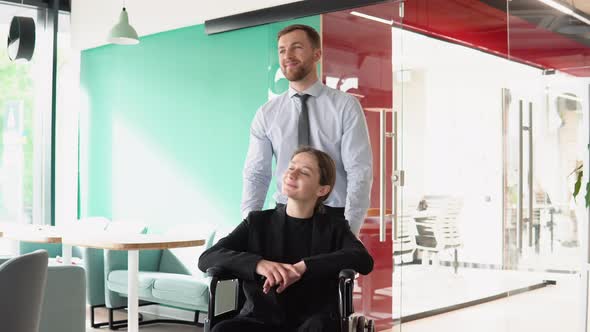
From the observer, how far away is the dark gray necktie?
3.41m

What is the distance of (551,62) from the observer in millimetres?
4590

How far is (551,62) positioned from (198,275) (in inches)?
118

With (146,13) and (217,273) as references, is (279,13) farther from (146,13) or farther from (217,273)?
(217,273)

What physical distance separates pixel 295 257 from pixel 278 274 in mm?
284

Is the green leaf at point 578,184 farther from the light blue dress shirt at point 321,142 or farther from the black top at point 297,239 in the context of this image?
the black top at point 297,239

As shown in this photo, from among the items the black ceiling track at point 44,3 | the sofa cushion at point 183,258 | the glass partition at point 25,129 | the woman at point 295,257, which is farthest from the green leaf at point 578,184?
the black ceiling track at point 44,3

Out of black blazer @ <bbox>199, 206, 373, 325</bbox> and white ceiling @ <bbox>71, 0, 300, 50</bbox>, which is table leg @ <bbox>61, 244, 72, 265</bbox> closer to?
white ceiling @ <bbox>71, 0, 300, 50</bbox>

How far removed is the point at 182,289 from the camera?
5.50 metres

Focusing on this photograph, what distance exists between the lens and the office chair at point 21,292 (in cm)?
275

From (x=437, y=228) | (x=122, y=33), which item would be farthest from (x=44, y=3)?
(x=437, y=228)

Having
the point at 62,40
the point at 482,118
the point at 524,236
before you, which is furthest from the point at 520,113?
the point at 62,40

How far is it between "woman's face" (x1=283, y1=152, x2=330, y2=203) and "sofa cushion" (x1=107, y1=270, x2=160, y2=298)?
10.0 feet

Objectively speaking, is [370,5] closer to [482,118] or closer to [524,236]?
[524,236]

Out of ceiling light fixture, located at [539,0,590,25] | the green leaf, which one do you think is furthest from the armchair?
ceiling light fixture, located at [539,0,590,25]
